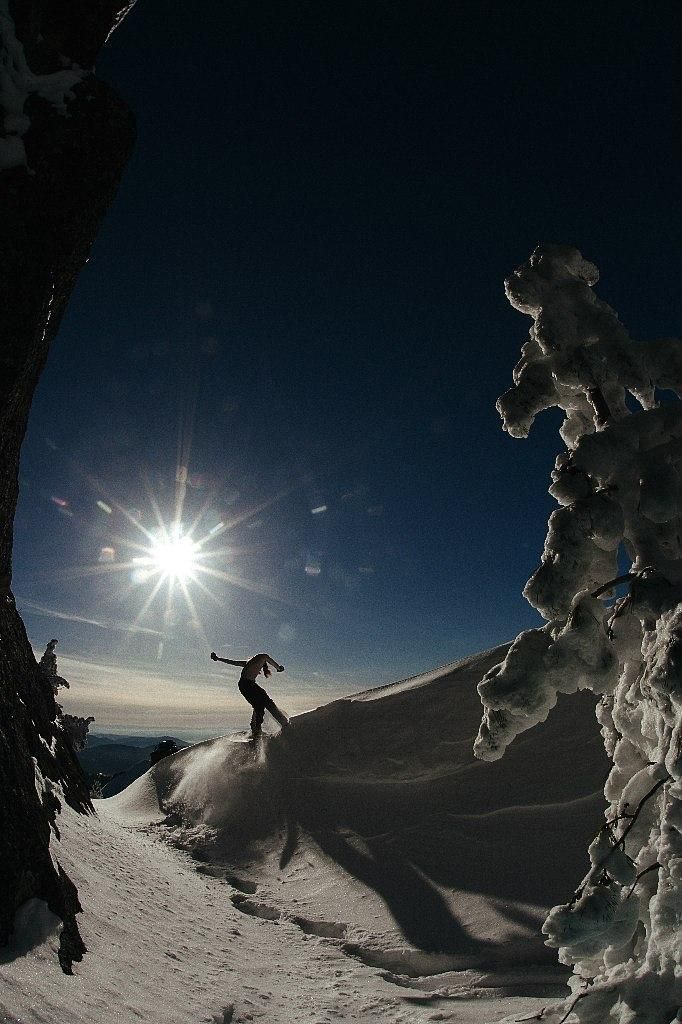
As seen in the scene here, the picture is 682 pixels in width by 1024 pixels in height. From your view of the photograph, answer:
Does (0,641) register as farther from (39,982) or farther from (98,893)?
(39,982)

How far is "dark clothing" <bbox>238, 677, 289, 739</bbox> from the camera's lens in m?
12.1

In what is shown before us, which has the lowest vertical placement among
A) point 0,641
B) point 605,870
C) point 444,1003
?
point 444,1003

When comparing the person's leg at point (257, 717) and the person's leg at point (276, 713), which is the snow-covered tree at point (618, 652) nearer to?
the person's leg at point (276, 713)

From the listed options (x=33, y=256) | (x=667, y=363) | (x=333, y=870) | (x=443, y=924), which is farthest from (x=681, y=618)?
(x=333, y=870)

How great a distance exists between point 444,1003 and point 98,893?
10.4 ft

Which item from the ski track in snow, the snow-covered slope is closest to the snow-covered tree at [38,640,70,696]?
the snow-covered slope

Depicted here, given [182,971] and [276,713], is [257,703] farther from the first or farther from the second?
[182,971]

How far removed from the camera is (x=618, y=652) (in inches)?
128

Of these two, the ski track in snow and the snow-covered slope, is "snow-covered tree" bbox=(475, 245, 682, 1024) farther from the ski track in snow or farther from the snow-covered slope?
the snow-covered slope

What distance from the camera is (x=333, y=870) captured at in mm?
7371

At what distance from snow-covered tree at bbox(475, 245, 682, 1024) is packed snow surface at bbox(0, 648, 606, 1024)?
183cm

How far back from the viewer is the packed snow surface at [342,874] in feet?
12.8

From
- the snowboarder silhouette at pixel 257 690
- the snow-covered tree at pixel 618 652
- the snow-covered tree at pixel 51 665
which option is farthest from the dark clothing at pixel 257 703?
the snow-covered tree at pixel 51 665

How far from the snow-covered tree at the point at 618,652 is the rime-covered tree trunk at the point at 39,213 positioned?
3.42m
